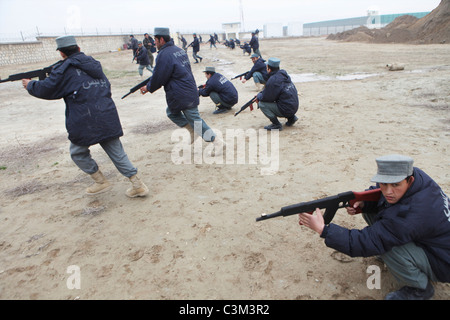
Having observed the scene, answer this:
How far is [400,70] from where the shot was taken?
10406 mm

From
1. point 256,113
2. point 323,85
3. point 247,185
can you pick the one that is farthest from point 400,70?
point 247,185

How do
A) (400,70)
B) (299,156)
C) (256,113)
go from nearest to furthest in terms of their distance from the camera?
1. (299,156)
2. (256,113)
3. (400,70)

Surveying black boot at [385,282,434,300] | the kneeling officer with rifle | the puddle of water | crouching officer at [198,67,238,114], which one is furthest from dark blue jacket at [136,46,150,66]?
black boot at [385,282,434,300]

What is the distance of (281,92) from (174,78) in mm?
2079

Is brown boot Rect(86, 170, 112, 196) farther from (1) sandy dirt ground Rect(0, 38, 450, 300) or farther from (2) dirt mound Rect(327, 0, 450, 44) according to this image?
(2) dirt mound Rect(327, 0, 450, 44)

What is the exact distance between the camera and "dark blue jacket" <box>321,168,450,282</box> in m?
1.66

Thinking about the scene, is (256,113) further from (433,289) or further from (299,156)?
(433,289)

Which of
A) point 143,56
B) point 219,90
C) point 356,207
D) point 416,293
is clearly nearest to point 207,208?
point 356,207

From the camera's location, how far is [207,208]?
3217 mm

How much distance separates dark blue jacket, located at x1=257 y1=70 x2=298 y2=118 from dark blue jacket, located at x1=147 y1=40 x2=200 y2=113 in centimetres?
161

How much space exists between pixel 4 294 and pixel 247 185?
2576 millimetres

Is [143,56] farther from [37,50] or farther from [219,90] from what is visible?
[37,50]

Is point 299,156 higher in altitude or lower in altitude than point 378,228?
lower

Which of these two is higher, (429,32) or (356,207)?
(429,32)
